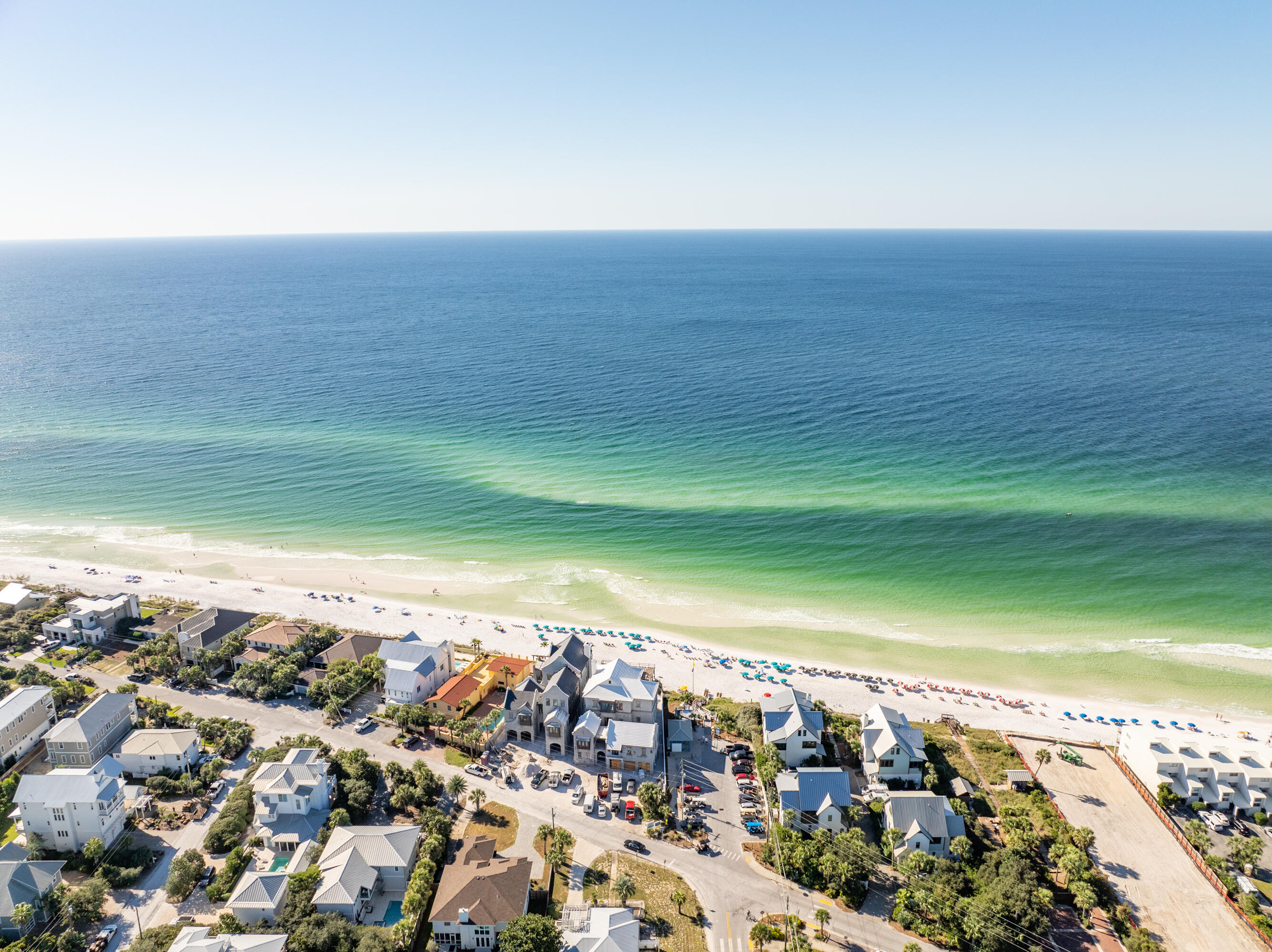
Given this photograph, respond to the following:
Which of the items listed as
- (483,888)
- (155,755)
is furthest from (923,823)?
(155,755)

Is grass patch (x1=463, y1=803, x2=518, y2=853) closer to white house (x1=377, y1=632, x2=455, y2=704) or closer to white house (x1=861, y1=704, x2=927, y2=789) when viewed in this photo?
white house (x1=377, y1=632, x2=455, y2=704)

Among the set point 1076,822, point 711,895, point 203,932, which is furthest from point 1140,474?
point 203,932

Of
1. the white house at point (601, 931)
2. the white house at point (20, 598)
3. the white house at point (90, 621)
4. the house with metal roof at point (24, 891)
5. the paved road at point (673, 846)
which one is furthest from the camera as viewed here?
the white house at point (20, 598)

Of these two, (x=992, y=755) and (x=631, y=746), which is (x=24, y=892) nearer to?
(x=631, y=746)

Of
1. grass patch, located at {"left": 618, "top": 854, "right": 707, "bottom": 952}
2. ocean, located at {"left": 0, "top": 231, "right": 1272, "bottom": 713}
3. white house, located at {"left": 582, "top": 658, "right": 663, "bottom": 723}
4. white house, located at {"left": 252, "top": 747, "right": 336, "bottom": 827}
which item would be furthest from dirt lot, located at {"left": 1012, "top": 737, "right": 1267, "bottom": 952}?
white house, located at {"left": 252, "top": 747, "right": 336, "bottom": 827}

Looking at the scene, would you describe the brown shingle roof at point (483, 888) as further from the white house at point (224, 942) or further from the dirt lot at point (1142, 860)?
the dirt lot at point (1142, 860)

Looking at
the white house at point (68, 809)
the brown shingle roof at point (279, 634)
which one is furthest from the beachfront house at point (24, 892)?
the brown shingle roof at point (279, 634)

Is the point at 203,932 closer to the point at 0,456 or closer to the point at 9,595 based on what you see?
the point at 9,595
